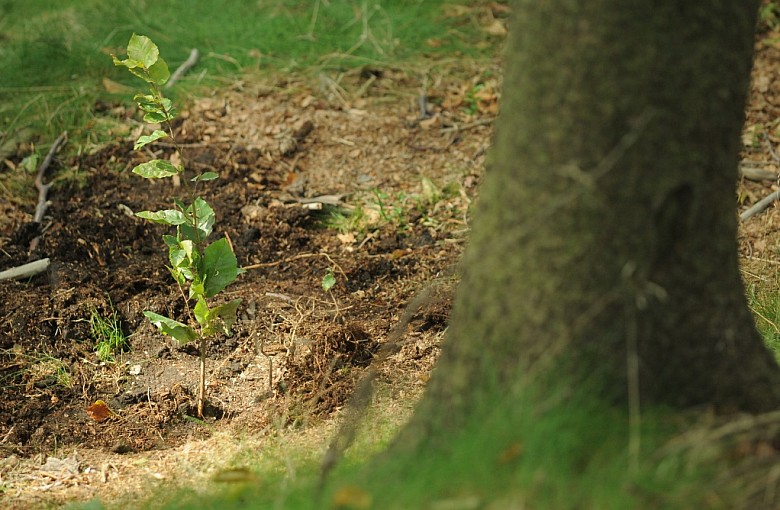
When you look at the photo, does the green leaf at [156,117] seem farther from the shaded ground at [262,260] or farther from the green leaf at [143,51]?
the shaded ground at [262,260]

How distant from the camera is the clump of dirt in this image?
3.32m

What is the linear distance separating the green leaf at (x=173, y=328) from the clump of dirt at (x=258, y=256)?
31 centimetres

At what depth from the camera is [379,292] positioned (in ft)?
12.9

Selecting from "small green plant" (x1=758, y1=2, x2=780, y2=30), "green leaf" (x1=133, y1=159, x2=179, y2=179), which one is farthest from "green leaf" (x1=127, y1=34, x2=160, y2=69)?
"small green plant" (x1=758, y1=2, x2=780, y2=30)

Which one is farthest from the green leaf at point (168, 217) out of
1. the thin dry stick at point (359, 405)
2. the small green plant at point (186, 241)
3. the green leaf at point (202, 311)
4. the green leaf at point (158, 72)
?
the thin dry stick at point (359, 405)

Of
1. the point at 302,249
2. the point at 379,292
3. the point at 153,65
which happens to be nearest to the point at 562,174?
the point at 153,65

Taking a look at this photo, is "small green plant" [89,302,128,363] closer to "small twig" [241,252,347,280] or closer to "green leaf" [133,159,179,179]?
"small twig" [241,252,347,280]

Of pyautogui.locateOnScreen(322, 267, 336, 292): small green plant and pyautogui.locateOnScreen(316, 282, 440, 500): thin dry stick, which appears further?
pyautogui.locateOnScreen(322, 267, 336, 292): small green plant

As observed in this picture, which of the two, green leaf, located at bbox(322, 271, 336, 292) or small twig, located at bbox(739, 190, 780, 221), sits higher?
small twig, located at bbox(739, 190, 780, 221)

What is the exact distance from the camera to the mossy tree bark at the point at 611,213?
173 centimetres

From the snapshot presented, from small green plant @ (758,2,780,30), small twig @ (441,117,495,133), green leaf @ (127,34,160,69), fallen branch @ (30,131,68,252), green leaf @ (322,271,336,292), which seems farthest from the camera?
small green plant @ (758,2,780,30)

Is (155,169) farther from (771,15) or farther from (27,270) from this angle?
(771,15)

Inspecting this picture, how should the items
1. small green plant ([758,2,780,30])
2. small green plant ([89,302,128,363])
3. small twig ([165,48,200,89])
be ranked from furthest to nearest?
small green plant ([758,2,780,30]) → small twig ([165,48,200,89]) → small green plant ([89,302,128,363])

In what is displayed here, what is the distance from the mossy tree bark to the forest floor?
1.14 m
